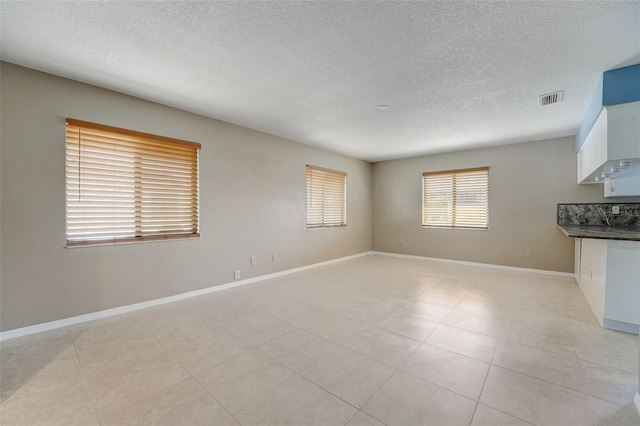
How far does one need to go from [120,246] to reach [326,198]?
3.85 meters

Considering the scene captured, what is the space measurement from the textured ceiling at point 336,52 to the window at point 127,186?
1.88 ft

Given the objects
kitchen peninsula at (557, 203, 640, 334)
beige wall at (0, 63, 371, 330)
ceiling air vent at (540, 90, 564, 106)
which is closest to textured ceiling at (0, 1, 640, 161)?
ceiling air vent at (540, 90, 564, 106)

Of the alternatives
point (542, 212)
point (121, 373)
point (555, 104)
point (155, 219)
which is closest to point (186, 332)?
point (121, 373)

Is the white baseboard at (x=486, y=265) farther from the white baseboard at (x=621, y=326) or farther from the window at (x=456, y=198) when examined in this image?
the white baseboard at (x=621, y=326)

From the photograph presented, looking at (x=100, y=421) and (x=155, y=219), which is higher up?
(x=155, y=219)

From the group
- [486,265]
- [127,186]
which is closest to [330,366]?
[127,186]

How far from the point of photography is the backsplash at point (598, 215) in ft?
12.7

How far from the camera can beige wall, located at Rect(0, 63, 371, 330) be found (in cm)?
247

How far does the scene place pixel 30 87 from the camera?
99.7 inches

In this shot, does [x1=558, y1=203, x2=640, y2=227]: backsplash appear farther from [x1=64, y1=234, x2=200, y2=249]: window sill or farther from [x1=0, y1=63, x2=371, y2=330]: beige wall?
[x1=64, y1=234, x2=200, y2=249]: window sill

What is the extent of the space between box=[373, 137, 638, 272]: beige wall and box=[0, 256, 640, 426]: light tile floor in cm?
165

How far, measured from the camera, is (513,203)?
16.7 ft

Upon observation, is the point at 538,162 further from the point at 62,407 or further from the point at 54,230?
the point at 54,230

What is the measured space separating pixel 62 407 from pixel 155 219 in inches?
84.6
